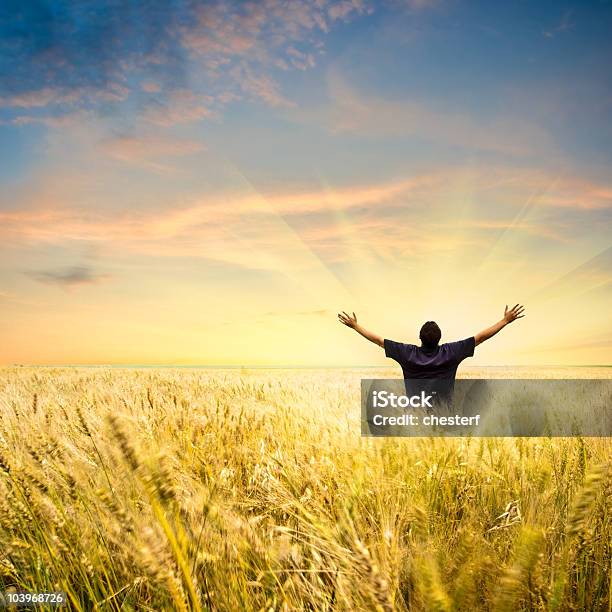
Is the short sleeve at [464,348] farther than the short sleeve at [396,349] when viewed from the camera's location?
No

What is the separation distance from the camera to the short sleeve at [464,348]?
18.5ft

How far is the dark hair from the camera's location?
5.64m

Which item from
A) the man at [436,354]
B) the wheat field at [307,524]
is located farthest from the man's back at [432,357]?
the wheat field at [307,524]

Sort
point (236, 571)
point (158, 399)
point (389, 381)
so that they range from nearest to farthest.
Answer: point (236, 571)
point (158, 399)
point (389, 381)

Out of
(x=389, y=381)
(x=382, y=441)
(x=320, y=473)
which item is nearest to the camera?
(x=320, y=473)

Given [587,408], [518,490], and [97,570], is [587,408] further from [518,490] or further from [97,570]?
[97,570]

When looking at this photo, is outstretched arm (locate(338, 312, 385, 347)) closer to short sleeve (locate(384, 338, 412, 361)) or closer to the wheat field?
short sleeve (locate(384, 338, 412, 361))

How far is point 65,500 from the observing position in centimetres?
247

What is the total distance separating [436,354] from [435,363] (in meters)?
0.11

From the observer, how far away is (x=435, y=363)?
566 cm

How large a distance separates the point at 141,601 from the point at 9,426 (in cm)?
263

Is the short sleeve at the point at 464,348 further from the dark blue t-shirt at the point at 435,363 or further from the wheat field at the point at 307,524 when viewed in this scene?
the wheat field at the point at 307,524

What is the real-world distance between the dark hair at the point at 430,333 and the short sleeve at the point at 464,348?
0.23 metres

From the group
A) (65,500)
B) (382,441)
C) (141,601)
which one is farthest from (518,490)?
(65,500)
